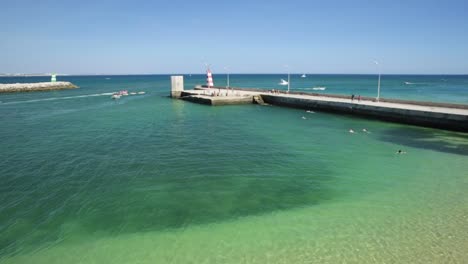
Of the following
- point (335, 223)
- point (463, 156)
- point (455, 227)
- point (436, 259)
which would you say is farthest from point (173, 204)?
point (463, 156)

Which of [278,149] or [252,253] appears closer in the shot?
[252,253]

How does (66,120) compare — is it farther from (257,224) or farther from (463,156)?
(463,156)

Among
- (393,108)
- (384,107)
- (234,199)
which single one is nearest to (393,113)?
(393,108)

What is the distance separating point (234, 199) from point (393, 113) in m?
24.3

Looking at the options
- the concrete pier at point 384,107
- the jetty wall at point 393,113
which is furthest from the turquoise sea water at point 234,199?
the concrete pier at point 384,107

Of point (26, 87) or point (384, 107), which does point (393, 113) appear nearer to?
point (384, 107)

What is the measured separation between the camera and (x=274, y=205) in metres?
11.8

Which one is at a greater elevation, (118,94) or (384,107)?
(118,94)

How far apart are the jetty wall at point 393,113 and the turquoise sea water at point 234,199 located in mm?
3420

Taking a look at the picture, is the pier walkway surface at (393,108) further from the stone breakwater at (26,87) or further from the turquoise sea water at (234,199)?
the stone breakwater at (26,87)

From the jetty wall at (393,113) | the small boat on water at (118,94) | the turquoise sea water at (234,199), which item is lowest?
the turquoise sea water at (234,199)

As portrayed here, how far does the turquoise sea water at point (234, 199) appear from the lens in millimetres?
8898

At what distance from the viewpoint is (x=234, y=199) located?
12406mm

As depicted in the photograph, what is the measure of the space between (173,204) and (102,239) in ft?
9.73
